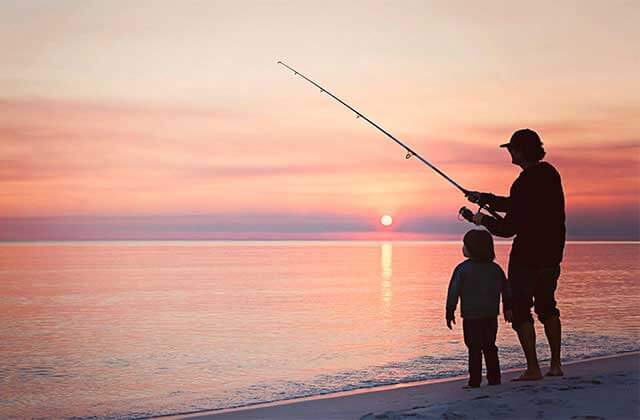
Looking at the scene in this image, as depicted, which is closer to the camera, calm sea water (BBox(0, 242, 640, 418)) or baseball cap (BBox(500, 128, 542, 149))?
baseball cap (BBox(500, 128, 542, 149))

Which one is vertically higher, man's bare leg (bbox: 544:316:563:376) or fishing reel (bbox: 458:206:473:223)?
fishing reel (bbox: 458:206:473:223)

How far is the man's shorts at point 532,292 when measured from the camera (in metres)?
6.08

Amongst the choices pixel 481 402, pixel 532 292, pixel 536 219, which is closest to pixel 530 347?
pixel 532 292

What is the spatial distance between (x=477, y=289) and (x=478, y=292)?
0.08 ft

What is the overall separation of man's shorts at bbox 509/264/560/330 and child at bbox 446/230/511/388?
10 centimetres

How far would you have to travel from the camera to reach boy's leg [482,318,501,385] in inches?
240

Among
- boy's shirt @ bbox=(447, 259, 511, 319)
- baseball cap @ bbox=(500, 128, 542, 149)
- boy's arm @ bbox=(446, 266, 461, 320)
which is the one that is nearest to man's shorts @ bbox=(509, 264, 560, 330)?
boy's shirt @ bbox=(447, 259, 511, 319)

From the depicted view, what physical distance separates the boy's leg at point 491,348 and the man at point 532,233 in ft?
0.72

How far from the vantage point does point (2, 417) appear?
261 inches

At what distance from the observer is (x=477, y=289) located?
20.0 ft

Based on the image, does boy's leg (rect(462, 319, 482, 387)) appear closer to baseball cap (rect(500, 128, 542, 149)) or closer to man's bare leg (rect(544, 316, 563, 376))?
man's bare leg (rect(544, 316, 563, 376))

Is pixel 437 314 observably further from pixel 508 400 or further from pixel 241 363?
pixel 508 400

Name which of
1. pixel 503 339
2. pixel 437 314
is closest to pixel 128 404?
pixel 503 339

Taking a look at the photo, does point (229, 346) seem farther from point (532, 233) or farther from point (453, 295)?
point (532, 233)
